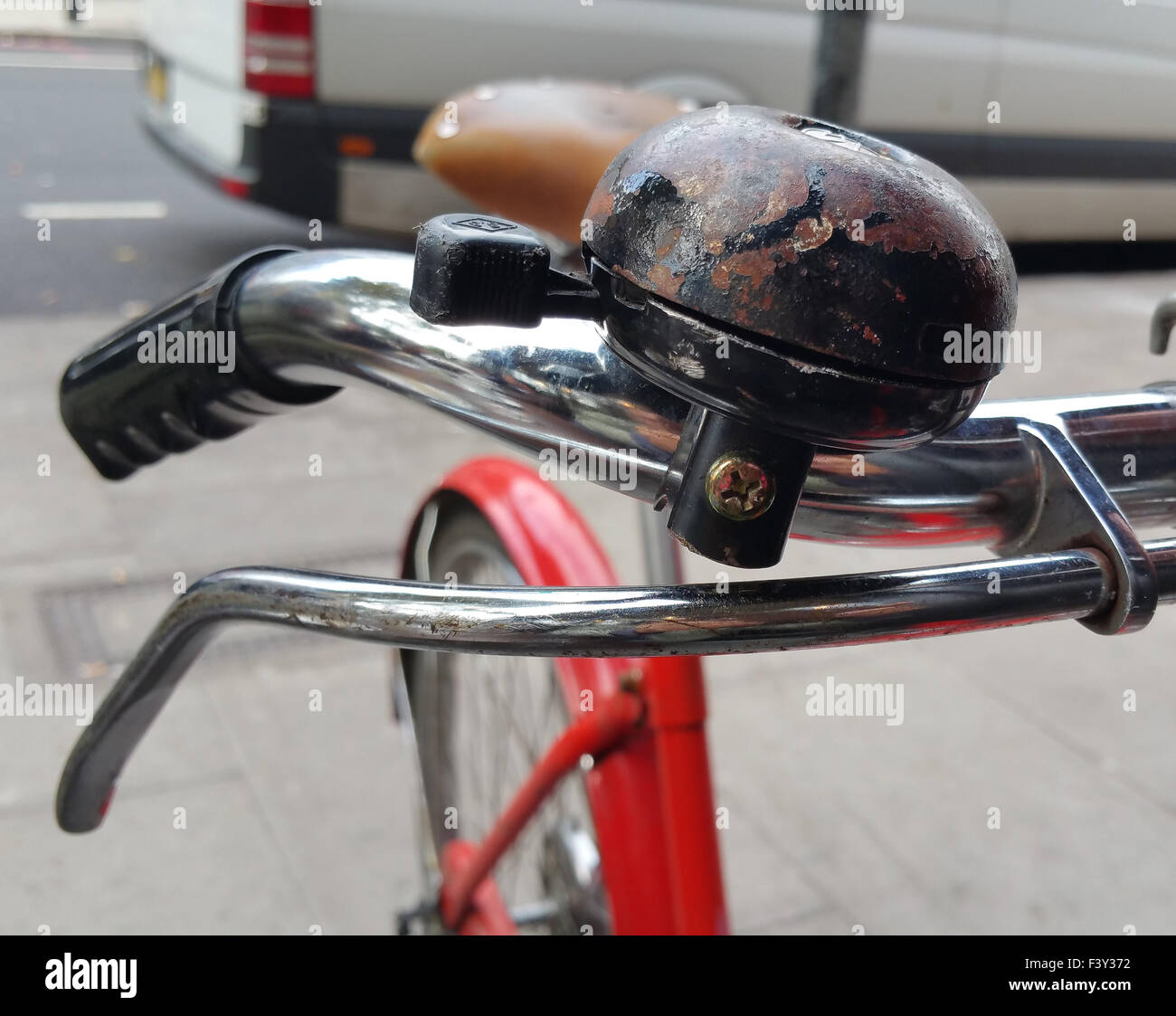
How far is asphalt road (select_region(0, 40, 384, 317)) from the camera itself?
683 cm

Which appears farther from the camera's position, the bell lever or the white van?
the white van

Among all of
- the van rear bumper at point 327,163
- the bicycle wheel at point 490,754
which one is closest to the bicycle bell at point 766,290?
the bicycle wheel at point 490,754

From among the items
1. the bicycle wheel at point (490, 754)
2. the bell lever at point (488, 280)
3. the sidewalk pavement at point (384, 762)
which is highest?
the bell lever at point (488, 280)

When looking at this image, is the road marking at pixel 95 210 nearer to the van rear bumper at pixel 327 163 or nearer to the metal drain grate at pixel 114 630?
the van rear bumper at pixel 327 163

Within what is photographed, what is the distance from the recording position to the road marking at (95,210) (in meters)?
8.25

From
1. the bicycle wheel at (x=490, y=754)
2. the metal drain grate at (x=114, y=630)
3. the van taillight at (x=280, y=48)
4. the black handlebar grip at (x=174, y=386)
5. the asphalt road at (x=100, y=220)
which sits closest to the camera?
the black handlebar grip at (x=174, y=386)

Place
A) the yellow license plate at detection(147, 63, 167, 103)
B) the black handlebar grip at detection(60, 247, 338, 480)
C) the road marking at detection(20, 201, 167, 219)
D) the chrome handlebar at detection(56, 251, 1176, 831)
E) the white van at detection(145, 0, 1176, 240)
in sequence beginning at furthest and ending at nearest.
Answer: the road marking at detection(20, 201, 167, 219) < the yellow license plate at detection(147, 63, 167, 103) < the white van at detection(145, 0, 1176, 240) < the black handlebar grip at detection(60, 247, 338, 480) < the chrome handlebar at detection(56, 251, 1176, 831)

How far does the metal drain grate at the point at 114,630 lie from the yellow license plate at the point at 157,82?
4.38 m

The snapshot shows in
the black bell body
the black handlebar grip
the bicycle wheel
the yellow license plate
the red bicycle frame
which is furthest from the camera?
the yellow license plate

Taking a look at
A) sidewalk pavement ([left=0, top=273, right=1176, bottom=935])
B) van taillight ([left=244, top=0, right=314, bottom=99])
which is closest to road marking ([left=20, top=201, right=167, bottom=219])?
van taillight ([left=244, top=0, right=314, bottom=99])

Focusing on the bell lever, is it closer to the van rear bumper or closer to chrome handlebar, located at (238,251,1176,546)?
chrome handlebar, located at (238,251,1176,546)

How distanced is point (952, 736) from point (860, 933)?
0.87 metres

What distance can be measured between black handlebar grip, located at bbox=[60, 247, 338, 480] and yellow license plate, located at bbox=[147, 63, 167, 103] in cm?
690
